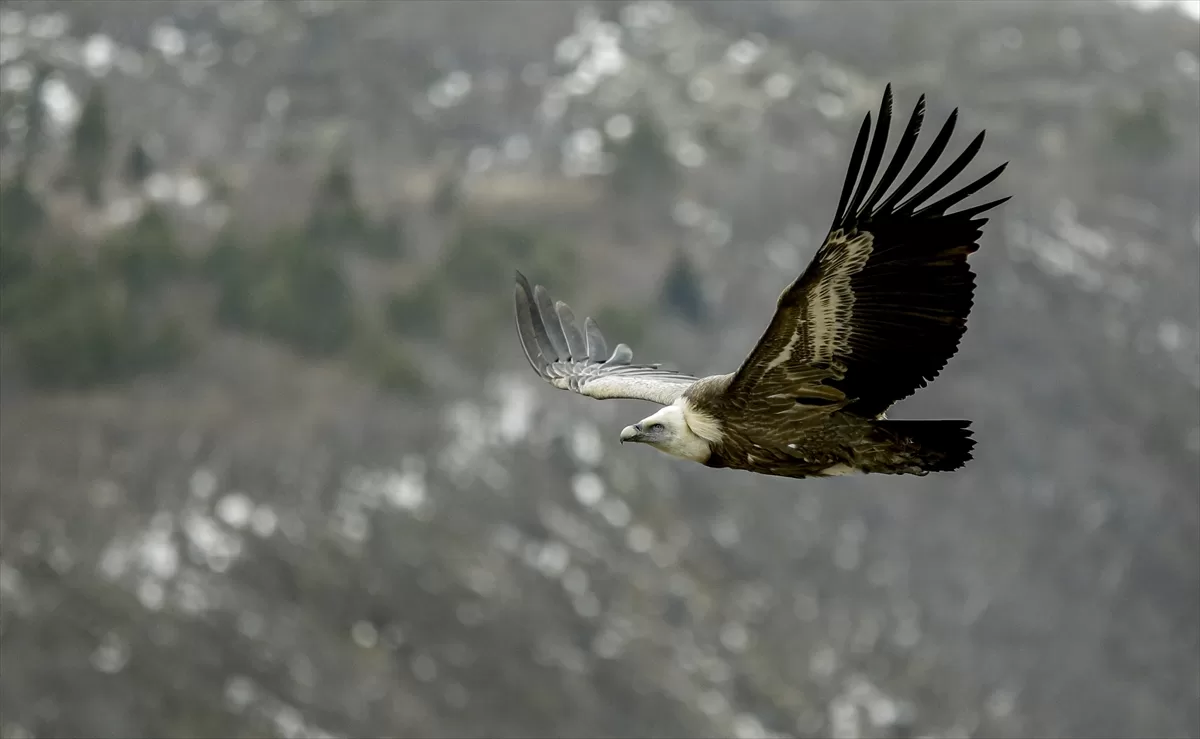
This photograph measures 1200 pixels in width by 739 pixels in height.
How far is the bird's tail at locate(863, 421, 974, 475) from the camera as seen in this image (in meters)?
8.75

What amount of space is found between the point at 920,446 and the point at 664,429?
60.2 inches

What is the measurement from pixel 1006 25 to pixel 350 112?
3245 cm

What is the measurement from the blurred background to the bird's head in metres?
30.2

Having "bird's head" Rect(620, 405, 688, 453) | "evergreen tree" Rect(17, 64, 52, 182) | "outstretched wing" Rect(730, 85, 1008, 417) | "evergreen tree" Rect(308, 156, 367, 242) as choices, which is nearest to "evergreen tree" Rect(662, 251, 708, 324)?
"evergreen tree" Rect(308, 156, 367, 242)

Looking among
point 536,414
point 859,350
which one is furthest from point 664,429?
point 536,414

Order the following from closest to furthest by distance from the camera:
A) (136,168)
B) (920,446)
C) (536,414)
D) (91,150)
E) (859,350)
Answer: (859,350) < (920,446) < (536,414) < (91,150) < (136,168)

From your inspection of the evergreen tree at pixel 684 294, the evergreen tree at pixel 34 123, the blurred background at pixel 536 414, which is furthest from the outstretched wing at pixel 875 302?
the evergreen tree at pixel 34 123

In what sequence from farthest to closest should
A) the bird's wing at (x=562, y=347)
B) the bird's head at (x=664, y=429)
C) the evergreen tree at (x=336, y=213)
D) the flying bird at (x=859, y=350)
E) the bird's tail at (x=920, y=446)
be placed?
the evergreen tree at (x=336, y=213)
the bird's wing at (x=562, y=347)
the bird's head at (x=664, y=429)
the bird's tail at (x=920, y=446)
the flying bird at (x=859, y=350)

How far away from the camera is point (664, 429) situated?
9211 mm

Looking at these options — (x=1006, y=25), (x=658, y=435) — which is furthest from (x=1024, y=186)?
(x=658, y=435)

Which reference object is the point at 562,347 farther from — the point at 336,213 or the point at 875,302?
the point at 336,213

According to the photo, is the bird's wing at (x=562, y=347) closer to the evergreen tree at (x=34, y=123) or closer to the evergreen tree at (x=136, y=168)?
the evergreen tree at (x=34, y=123)

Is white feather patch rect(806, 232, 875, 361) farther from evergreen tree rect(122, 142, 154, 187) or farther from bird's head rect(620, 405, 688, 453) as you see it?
evergreen tree rect(122, 142, 154, 187)

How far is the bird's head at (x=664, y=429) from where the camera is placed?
9195mm
